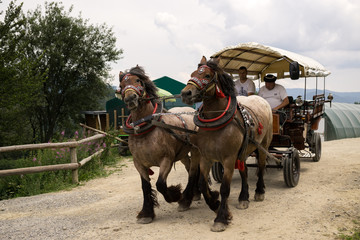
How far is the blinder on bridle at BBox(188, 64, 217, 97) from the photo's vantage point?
413cm

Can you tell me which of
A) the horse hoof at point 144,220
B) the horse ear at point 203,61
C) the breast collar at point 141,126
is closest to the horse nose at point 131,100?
the breast collar at point 141,126

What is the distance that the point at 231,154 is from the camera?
4.43m

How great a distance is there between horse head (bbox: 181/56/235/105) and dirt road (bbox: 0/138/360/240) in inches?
69.3

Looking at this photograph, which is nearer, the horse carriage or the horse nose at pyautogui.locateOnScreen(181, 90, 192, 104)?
the horse nose at pyautogui.locateOnScreen(181, 90, 192, 104)

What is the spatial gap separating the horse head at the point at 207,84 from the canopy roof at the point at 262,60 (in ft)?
7.92

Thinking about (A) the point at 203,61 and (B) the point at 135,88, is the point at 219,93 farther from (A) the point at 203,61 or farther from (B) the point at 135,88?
(B) the point at 135,88

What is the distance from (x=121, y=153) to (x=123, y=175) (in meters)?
3.83

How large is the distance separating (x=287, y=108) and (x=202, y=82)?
3.67 m

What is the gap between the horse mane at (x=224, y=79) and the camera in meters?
4.37

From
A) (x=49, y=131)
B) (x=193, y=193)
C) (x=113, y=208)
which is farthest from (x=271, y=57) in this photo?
(x=49, y=131)

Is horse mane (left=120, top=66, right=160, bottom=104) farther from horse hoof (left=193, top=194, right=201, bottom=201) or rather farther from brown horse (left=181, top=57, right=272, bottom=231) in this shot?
horse hoof (left=193, top=194, right=201, bottom=201)

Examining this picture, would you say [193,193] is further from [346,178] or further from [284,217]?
[346,178]

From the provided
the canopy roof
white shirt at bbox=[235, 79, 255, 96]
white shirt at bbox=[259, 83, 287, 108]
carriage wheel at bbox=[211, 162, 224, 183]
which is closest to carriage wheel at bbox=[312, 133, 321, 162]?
the canopy roof

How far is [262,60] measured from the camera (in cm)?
845
